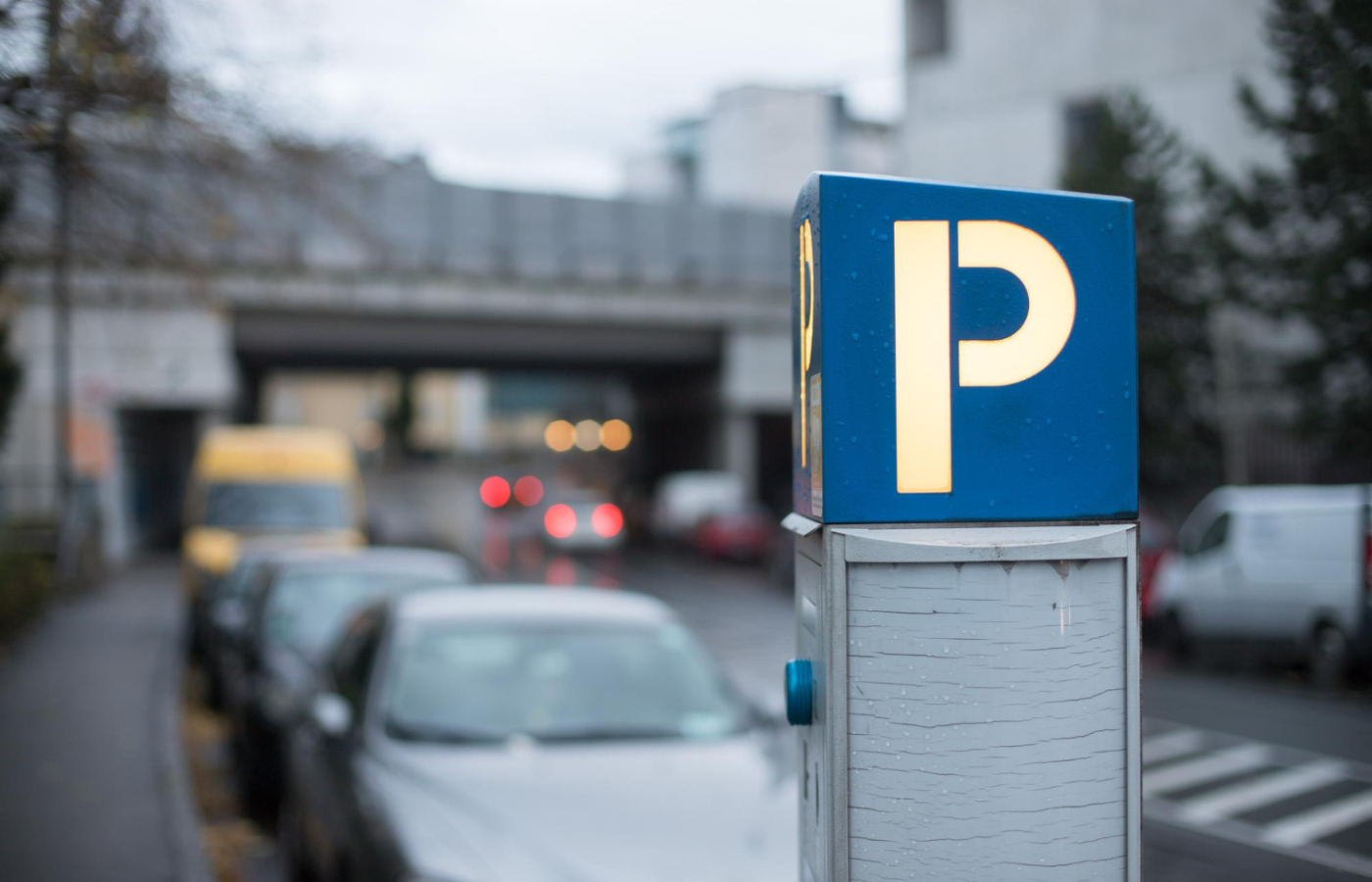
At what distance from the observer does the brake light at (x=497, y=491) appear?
134 ft

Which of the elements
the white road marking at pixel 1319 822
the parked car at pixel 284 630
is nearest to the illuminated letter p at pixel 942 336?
the parked car at pixel 284 630

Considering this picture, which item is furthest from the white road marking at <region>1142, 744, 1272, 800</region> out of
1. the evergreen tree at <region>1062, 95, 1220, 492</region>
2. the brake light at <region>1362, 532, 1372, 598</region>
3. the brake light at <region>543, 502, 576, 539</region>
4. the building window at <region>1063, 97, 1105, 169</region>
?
the brake light at <region>543, 502, 576, 539</region>

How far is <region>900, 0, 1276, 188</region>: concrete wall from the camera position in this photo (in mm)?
23547

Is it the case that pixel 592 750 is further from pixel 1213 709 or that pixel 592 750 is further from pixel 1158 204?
pixel 1158 204

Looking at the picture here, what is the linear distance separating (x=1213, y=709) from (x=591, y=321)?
24973 mm

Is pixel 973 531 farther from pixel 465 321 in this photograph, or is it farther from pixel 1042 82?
pixel 465 321

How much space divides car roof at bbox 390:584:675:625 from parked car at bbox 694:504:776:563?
24.4 m

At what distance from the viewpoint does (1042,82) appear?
2855 centimetres

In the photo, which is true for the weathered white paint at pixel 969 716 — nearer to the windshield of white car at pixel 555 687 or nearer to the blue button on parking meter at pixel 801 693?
the blue button on parking meter at pixel 801 693

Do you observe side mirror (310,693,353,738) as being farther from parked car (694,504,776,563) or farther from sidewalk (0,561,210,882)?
parked car (694,504,776,563)

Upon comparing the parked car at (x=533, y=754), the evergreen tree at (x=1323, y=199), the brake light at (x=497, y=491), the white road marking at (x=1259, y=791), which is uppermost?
the evergreen tree at (x=1323, y=199)

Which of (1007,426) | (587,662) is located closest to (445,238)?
(587,662)

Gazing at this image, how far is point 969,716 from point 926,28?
30813 mm

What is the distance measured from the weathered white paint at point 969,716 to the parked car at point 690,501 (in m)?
32.0
